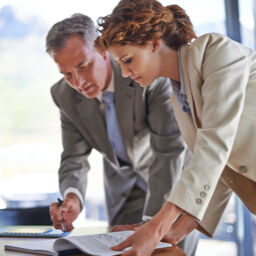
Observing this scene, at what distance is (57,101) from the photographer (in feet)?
7.70

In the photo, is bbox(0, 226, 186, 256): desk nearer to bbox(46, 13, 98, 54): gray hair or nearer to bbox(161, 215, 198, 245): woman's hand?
bbox(161, 215, 198, 245): woman's hand

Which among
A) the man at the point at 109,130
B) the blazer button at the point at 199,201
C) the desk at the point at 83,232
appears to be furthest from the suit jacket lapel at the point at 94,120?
the blazer button at the point at 199,201

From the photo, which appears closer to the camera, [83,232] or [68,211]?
[83,232]

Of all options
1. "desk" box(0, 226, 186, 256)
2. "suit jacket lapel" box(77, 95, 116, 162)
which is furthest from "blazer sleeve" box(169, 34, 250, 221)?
"suit jacket lapel" box(77, 95, 116, 162)

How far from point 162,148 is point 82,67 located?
1.78 feet

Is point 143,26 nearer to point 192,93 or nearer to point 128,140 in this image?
point 192,93

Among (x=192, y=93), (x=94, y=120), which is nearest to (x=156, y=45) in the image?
(x=192, y=93)

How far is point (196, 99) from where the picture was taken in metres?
1.34

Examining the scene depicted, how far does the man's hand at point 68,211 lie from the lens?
5.75ft

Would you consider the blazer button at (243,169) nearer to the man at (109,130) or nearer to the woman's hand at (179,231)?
the woman's hand at (179,231)

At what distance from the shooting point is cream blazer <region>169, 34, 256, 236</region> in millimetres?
1155

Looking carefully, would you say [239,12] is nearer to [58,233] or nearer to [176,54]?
[176,54]

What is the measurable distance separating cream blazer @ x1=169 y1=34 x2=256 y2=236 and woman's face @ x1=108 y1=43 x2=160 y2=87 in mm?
107

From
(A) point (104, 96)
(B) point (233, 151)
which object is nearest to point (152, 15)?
(B) point (233, 151)
